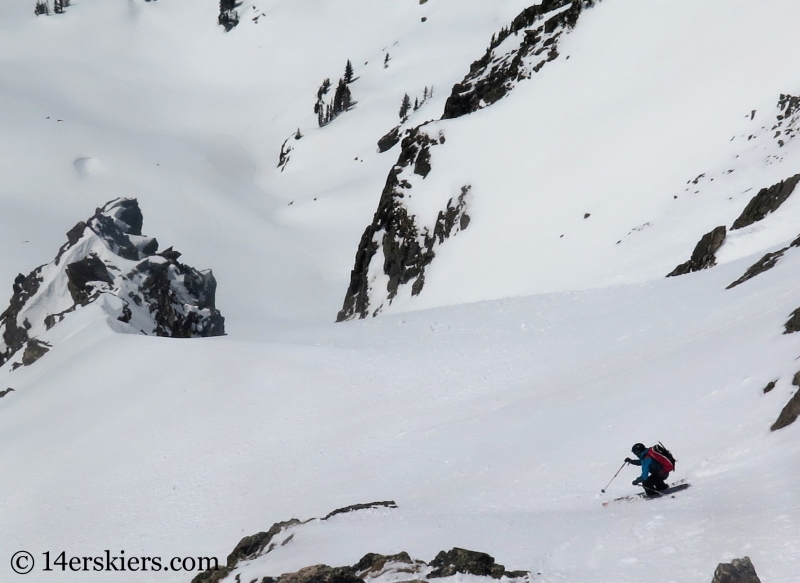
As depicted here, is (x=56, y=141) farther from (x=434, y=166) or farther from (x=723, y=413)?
(x=723, y=413)

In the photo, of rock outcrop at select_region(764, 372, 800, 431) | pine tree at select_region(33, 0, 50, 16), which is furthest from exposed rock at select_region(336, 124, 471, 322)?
pine tree at select_region(33, 0, 50, 16)

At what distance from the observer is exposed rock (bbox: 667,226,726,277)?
28.7 meters

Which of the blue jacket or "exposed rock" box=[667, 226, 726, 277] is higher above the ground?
"exposed rock" box=[667, 226, 726, 277]

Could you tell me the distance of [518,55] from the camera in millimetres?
57562

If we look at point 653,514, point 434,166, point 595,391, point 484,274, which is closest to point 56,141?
point 434,166

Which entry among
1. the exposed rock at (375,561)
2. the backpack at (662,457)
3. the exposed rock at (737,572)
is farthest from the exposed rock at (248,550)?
the exposed rock at (737,572)

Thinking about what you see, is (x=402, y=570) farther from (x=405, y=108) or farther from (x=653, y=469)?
(x=405, y=108)

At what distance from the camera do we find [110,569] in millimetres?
20406

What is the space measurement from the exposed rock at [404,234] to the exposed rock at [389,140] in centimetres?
3045

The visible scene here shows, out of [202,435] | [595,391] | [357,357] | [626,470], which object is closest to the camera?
[626,470]

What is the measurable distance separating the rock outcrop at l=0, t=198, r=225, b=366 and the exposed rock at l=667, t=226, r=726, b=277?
30.8 metres

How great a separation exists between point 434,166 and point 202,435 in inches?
1226

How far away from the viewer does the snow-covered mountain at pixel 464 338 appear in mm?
12539

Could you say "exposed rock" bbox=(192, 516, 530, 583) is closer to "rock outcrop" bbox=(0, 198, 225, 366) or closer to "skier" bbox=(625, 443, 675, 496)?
"skier" bbox=(625, 443, 675, 496)
